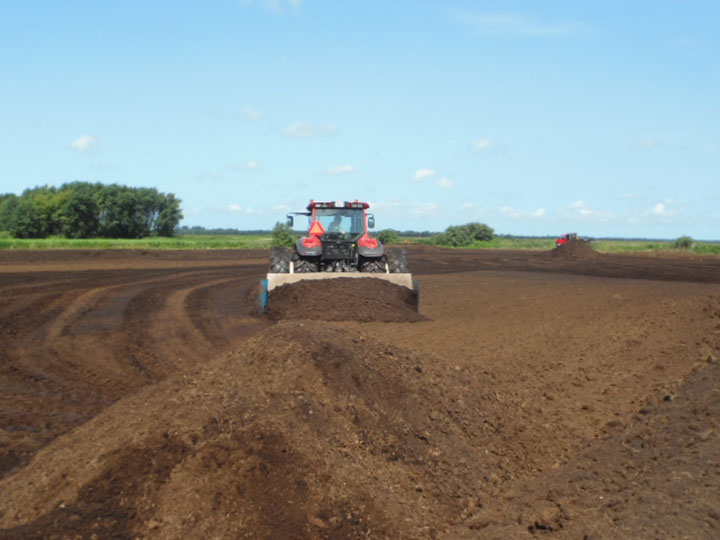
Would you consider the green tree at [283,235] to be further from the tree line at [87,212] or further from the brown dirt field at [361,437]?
the brown dirt field at [361,437]

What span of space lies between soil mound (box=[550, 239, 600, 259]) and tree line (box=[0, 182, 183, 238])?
51117 mm

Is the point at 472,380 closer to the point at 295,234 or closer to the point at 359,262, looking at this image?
the point at 359,262

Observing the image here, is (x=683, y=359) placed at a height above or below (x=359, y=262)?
below

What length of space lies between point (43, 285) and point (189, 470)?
65.4ft

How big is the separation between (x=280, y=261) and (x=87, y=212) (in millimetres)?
69468

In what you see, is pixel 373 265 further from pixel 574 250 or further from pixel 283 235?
pixel 283 235

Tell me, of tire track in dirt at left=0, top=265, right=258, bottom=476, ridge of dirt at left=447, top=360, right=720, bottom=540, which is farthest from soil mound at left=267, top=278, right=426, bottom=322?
ridge of dirt at left=447, top=360, right=720, bottom=540

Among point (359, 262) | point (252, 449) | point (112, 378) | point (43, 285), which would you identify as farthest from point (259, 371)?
point (43, 285)

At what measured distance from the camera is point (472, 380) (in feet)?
27.7

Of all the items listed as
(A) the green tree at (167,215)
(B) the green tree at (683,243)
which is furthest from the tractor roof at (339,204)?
(A) the green tree at (167,215)

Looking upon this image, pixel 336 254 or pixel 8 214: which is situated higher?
pixel 8 214

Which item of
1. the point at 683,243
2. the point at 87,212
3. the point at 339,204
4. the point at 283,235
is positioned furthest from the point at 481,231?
the point at 339,204

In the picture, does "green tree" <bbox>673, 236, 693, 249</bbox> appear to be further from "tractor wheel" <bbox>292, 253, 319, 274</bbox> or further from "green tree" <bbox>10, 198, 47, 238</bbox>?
"green tree" <bbox>10, 198, 47, 238</bbox>

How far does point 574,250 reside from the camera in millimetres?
49219
